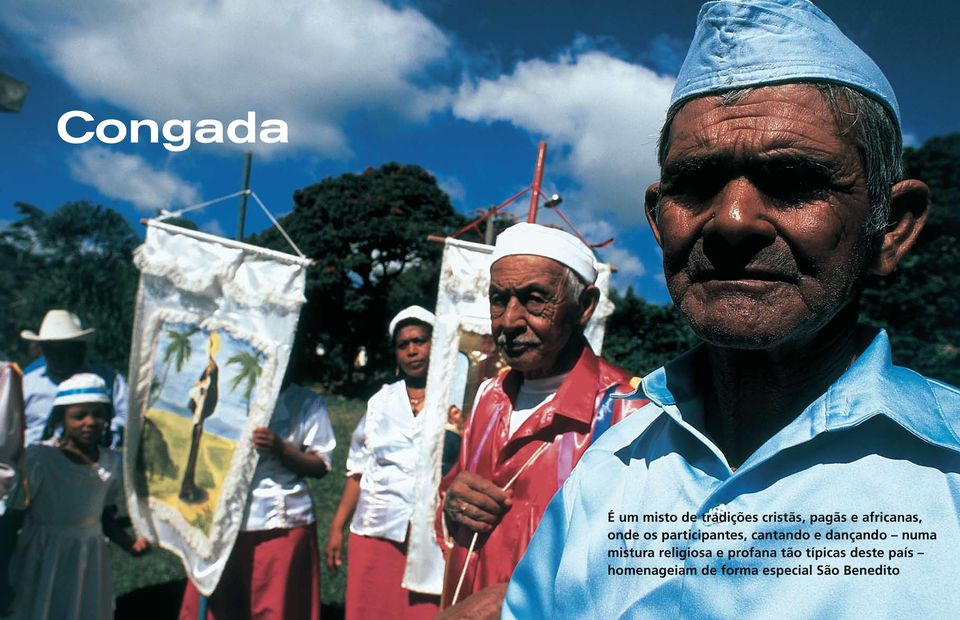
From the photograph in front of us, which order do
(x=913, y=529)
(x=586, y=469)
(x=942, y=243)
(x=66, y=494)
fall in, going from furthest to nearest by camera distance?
(x=942, y=243), (x=66, y=494), (x=586, y=469), (x=913, y=529)

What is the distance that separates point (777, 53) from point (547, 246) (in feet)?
5.33

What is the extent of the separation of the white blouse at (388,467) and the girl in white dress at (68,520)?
4.35ft

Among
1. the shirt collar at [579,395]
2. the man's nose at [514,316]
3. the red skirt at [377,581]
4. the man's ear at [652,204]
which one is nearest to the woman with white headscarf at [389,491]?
the red skirt at [377,581]

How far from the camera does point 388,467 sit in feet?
13.2

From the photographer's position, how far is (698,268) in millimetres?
894

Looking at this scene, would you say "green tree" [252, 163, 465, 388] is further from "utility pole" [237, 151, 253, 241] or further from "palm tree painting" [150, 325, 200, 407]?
"palm tree painting" [150, 325, 200, 407]

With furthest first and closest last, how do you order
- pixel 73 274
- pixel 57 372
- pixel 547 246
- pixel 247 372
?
pixel 73 274, pixel 57 372, pixel 247 372, pixel 547 246

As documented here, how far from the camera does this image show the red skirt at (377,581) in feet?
12.4

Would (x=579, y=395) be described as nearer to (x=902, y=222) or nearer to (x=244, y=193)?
(x=902, y=222)

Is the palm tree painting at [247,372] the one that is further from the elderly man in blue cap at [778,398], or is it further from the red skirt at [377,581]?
the elderly man in blue cap at [778,398]

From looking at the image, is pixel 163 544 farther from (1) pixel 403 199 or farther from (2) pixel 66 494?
(1) pixel 403 199

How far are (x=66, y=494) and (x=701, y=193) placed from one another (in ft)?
14.3

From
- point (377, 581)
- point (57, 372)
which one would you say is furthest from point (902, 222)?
point (57, 372)

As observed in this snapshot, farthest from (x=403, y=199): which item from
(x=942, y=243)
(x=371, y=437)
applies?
(x=371, y=437)
